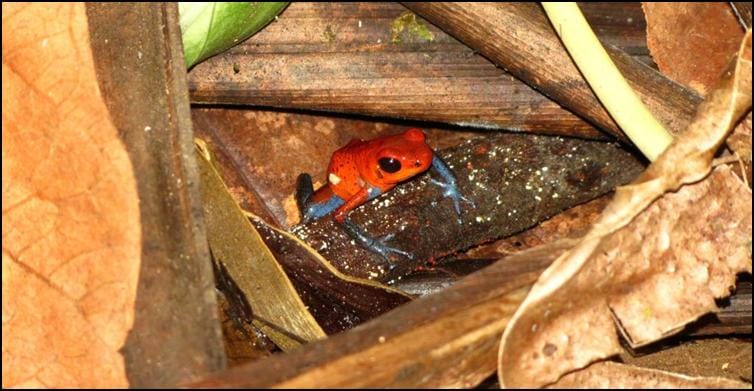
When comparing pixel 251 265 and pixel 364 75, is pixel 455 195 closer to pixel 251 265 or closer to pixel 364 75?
pixel 364 75

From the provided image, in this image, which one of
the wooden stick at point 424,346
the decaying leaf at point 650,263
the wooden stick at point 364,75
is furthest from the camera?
the wooden stick at point 364,75

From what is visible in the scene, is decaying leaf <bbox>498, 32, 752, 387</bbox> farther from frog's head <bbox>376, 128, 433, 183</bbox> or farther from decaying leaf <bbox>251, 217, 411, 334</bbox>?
frog's head <bbox>376, 128, 433, 183</bbox>

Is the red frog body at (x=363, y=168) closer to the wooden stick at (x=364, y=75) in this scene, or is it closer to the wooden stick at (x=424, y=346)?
the wooden stick at (x=364, y=75)

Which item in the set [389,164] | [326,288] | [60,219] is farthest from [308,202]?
[60,219]

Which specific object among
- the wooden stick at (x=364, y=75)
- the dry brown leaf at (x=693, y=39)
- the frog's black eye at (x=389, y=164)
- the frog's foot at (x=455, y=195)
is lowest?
the frog's black eye at (x=389, y=164)

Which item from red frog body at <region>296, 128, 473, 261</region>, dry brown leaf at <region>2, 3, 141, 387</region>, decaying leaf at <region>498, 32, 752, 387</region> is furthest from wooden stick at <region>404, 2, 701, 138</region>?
dry brown leaf at <region>2, 3, 141, 387</region>

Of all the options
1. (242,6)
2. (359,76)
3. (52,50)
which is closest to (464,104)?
(359,76)

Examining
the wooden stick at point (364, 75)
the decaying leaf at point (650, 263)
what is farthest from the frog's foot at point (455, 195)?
the decaying leaf at point (650, 263)
